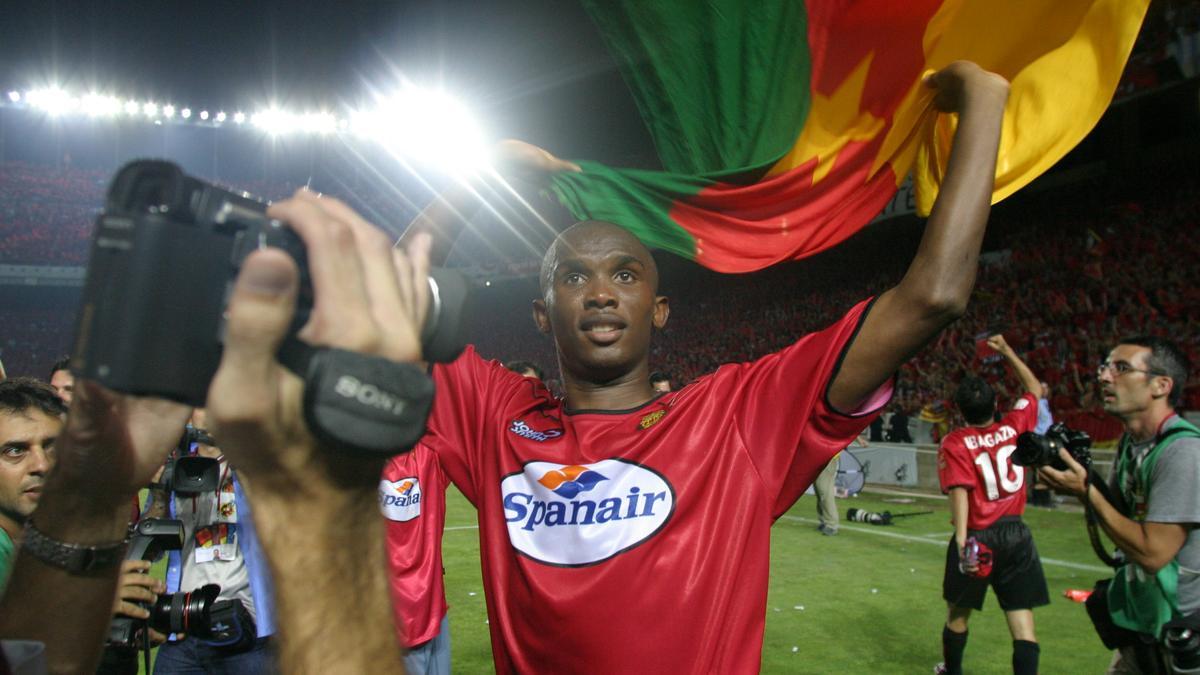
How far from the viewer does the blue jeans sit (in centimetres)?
343

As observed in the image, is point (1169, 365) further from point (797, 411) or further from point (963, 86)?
point (797, 411)

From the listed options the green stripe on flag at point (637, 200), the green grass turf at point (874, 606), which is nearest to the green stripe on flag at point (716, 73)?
the green stripe on flag at point (637, 200)

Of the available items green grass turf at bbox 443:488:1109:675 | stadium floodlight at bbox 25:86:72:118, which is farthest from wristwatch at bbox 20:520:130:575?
stadium floodlight at bbox 25:86:72:118

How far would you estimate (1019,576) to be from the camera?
5449 millimetres

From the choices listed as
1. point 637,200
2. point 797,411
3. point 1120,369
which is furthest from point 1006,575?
point 797,411

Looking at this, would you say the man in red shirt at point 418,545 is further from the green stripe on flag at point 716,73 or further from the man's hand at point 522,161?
the green stripe on flag at point 716,73

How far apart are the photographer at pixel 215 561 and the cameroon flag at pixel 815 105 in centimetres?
212

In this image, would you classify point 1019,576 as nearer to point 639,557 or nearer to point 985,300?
point 639,557

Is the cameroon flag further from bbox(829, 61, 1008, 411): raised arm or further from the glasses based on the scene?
the glasses

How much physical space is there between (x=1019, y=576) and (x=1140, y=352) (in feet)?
7.68

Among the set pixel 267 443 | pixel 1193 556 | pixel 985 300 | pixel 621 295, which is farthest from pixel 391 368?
pixel 985 300

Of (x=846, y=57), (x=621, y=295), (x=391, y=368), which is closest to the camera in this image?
(x=391, y=368)

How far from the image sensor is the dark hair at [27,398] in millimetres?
2594

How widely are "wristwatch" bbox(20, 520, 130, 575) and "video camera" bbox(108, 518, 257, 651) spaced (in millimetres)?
1366
